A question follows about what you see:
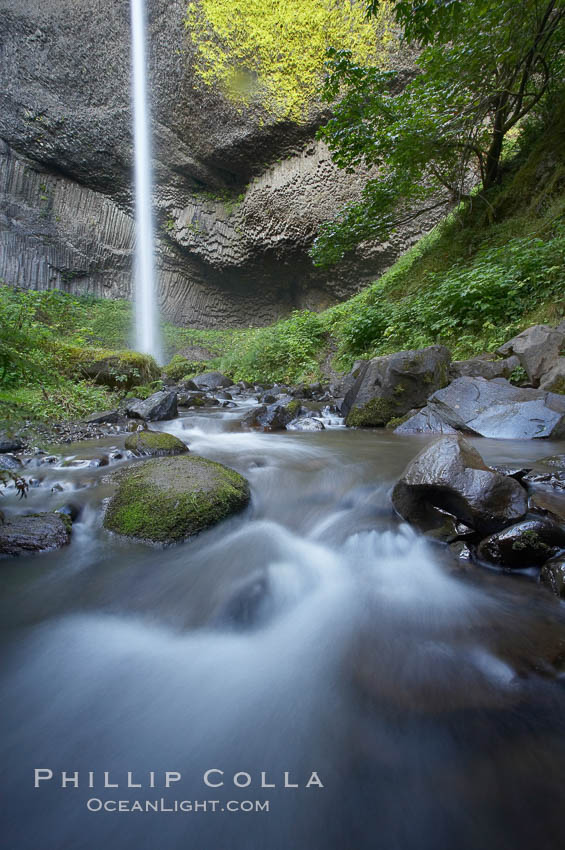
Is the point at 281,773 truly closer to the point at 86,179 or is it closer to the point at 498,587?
the point at 498,587

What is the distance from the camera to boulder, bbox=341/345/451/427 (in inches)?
193

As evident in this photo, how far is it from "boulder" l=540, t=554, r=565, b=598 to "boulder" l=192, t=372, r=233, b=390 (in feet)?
28.0

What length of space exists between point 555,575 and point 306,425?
148 inches

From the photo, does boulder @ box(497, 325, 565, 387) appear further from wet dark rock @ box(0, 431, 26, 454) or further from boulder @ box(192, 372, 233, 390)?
boulder @ box(192, 372, 233, 390)

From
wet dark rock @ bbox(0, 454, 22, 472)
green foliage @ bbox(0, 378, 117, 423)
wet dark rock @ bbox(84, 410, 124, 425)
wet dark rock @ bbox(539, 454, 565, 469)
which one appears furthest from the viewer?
wet dark rock @ bbox(84, 410, 124, 425)

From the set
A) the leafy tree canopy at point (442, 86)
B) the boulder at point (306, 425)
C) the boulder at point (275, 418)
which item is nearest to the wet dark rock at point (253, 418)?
the boulder at point (275, 418)

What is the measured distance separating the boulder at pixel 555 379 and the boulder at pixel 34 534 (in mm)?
4943

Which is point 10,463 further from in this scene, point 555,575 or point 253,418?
point 555,575

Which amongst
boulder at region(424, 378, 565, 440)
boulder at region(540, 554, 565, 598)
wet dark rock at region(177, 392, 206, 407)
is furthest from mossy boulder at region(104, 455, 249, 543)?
wet dark rock at region(177, 392, 206, 407)

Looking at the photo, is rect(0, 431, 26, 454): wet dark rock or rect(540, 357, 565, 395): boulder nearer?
rect(0, 431, 26, 454): wet dark rock

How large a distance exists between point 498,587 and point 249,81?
1929 centimetres

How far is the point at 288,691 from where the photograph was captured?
1323 millimetres

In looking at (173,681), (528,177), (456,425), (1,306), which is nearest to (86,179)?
(1,306)

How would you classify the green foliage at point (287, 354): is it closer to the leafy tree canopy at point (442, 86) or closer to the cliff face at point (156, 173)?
the leafy tree canopy at point (442, 86)
